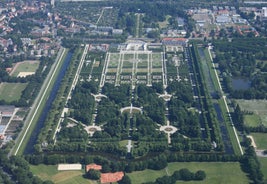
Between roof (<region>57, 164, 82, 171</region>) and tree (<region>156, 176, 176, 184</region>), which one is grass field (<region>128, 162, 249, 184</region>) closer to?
tree (<region>156, 176, 176, 184</region>)

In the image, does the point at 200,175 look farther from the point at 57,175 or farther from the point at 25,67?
the point at 25,67

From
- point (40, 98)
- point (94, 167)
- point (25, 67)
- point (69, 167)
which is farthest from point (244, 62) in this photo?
point (69, 167)

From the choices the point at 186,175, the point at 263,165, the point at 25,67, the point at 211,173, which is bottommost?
the point at 186,175

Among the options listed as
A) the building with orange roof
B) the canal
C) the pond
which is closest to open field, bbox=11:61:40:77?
the canal

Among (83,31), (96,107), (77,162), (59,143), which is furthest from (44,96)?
(83,31)

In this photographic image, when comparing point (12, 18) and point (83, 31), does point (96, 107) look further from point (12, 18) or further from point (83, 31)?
point (12, 18)

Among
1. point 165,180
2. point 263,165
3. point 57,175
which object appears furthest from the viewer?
point 263,165
